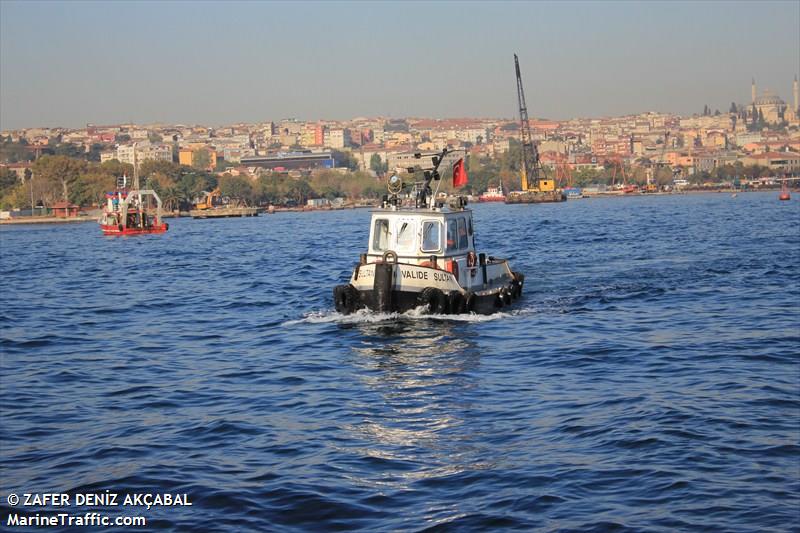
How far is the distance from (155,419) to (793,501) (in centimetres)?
744

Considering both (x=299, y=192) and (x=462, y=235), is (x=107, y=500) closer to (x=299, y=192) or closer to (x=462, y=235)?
(x=462, y=235)

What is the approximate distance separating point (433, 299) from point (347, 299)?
6.28ft

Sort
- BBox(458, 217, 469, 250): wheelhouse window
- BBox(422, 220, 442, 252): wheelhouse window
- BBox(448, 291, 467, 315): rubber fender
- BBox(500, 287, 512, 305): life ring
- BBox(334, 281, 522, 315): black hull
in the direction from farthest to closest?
BBox(500, 287, 512, 305): life ring
BBox(458, 217, 469, 250): wheelhouse window
BBox(422, 220, 442, 252): wheelhouse window
BBox(448, 291, 467, 315): rubber fender
BBox(334, 281, 522, 315): black hull

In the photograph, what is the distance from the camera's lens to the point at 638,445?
38.2 feet

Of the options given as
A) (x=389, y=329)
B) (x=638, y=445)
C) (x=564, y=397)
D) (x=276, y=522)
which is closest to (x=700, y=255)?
(x=389, y=329)

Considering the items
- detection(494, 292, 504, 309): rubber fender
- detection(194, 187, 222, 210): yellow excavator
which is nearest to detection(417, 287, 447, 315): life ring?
detection(494, 292, 504, 309): rubber fender

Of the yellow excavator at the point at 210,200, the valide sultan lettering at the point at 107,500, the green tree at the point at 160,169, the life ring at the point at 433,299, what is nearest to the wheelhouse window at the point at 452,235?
the life ring at the point at 433,299

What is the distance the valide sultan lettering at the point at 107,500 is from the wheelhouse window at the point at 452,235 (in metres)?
12.9

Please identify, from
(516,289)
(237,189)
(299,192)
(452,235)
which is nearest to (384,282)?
(452,235)

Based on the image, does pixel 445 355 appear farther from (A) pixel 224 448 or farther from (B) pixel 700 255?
(B) pixel 700 255

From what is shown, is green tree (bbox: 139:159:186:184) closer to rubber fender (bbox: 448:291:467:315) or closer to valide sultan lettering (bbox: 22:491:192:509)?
Answer: rubber fender (bbox: 448:291:467:315)

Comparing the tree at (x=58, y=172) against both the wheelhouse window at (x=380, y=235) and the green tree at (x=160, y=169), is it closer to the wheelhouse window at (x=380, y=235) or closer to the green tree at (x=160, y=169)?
the green tree at (x=160, y=169)

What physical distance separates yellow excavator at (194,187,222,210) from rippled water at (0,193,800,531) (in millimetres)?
126838

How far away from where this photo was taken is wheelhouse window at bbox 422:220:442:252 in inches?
885
